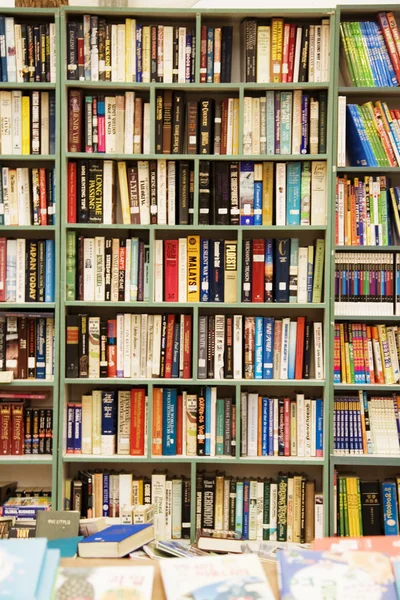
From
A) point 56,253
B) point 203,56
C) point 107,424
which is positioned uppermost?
point 203,56

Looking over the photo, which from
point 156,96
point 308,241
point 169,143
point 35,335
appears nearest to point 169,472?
point 35,335

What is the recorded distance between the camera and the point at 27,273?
3082mm

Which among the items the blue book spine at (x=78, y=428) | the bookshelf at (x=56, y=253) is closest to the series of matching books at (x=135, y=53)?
the bookshelf at (x=56, y=253)

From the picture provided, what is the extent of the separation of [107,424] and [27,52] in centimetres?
178

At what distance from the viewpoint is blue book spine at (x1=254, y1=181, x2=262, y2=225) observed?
10.1 feet

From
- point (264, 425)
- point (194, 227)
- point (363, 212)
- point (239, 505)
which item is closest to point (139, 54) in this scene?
point (194, 227)

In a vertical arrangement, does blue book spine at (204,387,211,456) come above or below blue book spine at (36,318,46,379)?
below

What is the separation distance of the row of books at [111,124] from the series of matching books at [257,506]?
1626mm

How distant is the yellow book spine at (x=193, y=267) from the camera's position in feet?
10.1

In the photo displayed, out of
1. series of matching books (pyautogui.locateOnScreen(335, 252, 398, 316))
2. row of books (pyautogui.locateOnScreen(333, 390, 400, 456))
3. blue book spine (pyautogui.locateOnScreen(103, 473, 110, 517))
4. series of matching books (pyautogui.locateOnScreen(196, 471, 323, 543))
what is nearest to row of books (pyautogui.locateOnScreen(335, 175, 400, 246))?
series of matching books (pyautogui.locateOnScreen(335, 252, 398, 316))

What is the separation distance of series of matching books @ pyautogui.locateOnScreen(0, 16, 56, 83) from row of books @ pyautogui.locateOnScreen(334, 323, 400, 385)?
1.82m

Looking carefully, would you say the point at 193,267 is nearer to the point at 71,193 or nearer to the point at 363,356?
the point at 71,193

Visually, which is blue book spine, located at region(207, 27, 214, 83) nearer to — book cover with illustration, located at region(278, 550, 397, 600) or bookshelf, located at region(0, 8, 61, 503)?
bookshelf, located at region(0, 8, 61, 503)

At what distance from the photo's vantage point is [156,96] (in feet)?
10.0
